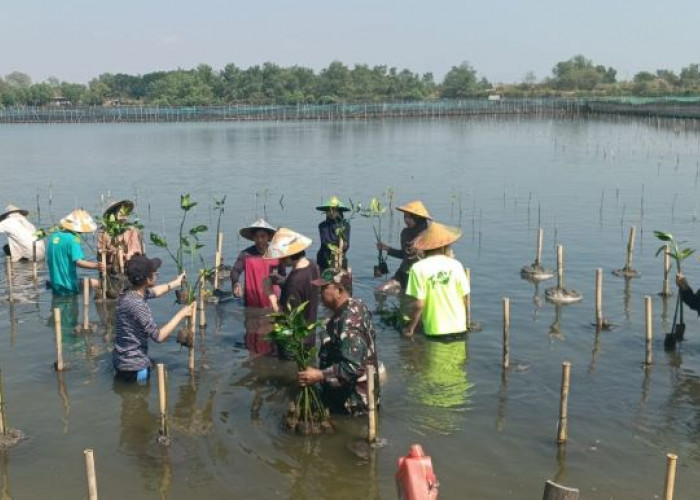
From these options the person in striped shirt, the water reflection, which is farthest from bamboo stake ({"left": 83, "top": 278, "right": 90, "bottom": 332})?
the water reflection

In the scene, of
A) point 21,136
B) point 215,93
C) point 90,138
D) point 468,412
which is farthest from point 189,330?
point 215,93

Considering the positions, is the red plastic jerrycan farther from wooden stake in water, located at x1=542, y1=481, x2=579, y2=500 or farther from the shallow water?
the shallow water

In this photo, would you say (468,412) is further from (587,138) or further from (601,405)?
(587,138)

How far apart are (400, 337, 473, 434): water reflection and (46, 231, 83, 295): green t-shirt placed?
5889 millimetres

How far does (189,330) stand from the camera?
909cm

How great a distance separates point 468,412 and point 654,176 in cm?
2358

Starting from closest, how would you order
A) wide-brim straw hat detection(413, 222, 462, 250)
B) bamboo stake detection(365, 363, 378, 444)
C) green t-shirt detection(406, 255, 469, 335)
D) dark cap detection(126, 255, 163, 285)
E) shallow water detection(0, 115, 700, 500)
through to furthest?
1. bamboo stake detection(365, 363, 378, 444)
2. shallow water detection(0, 115, 700, 500)
3. dark cap detection(126, 255, 163, 285)
4. green t-shirt detection(406, 255, 469, 335)
5. wide-brim straw hat detection(413, 222, 462, 250)

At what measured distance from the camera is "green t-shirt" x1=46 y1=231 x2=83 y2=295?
1229cm

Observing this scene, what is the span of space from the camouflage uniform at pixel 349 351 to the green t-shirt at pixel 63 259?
21.5 feet

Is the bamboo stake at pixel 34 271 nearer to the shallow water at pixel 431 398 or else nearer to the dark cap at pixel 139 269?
the shallow water at pixel 431 398

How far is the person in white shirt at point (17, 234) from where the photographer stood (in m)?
15.2

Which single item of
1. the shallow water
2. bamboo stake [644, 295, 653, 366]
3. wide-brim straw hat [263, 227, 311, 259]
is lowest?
the shallow water

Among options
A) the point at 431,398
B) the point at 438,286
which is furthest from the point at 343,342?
the point at 438,286

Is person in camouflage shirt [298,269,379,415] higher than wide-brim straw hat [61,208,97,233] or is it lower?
lower
